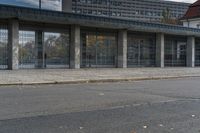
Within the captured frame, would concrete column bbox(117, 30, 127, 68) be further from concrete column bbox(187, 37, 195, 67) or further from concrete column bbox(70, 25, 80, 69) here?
concrete column bbox(187, 37, 195, 67)

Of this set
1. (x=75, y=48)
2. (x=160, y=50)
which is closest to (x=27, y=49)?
(x=75, y=48)

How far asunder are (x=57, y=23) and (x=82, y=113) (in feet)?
97.7

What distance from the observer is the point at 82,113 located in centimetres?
1030

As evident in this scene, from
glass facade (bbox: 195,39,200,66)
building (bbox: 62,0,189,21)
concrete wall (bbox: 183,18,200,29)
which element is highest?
building (bbox: 62,0,189,21)

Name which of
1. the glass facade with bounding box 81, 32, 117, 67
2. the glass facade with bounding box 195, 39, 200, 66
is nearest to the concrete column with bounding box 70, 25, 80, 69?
the glass facade with bounding box 81, 32, 117, 67

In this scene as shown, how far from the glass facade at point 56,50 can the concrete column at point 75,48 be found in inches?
24.3

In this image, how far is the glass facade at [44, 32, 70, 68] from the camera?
129ft

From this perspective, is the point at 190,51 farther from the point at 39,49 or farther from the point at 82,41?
the point at 39,49

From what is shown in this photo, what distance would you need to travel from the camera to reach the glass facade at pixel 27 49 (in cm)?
3722

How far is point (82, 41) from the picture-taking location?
140 ft

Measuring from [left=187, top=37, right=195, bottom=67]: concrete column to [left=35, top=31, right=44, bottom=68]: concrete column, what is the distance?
22421mm

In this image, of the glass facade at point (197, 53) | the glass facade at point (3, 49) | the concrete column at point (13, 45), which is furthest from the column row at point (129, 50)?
the glass facade at point (197, 53)

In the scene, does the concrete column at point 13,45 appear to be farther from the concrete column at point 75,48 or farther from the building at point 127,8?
the building at point 127,8

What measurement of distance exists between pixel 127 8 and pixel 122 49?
3816 centimetres
